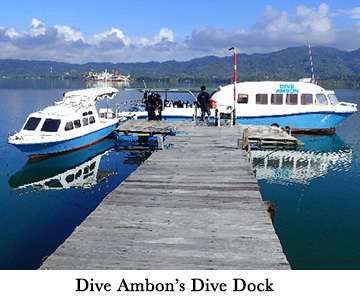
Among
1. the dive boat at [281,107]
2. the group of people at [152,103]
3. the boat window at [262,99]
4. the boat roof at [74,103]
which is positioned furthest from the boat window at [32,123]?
the boat window at [262,99]

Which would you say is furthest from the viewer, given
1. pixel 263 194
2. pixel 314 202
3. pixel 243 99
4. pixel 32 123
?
pixel 243 99

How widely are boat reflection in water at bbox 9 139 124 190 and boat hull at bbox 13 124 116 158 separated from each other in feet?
1.69

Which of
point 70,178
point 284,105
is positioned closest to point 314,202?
point 70,178

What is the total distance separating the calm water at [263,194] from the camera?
12391 millimetres

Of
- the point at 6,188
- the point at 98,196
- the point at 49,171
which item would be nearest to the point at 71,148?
the point at 49,171

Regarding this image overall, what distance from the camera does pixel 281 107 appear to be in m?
31.0

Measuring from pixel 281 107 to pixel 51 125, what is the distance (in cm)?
1914

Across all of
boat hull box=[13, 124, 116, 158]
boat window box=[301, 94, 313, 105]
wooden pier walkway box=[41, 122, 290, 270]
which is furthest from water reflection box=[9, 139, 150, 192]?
boat window box=[301, 94, 313, 105]

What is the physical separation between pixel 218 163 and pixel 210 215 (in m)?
5.20

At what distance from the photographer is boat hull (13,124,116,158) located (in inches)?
929

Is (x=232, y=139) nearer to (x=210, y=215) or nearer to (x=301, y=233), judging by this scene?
(x=301, y=233)

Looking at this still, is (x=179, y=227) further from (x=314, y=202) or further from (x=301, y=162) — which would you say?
(x=301, y=162)

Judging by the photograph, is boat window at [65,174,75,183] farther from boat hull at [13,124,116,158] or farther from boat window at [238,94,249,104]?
boat window at [238,94,249,104]
